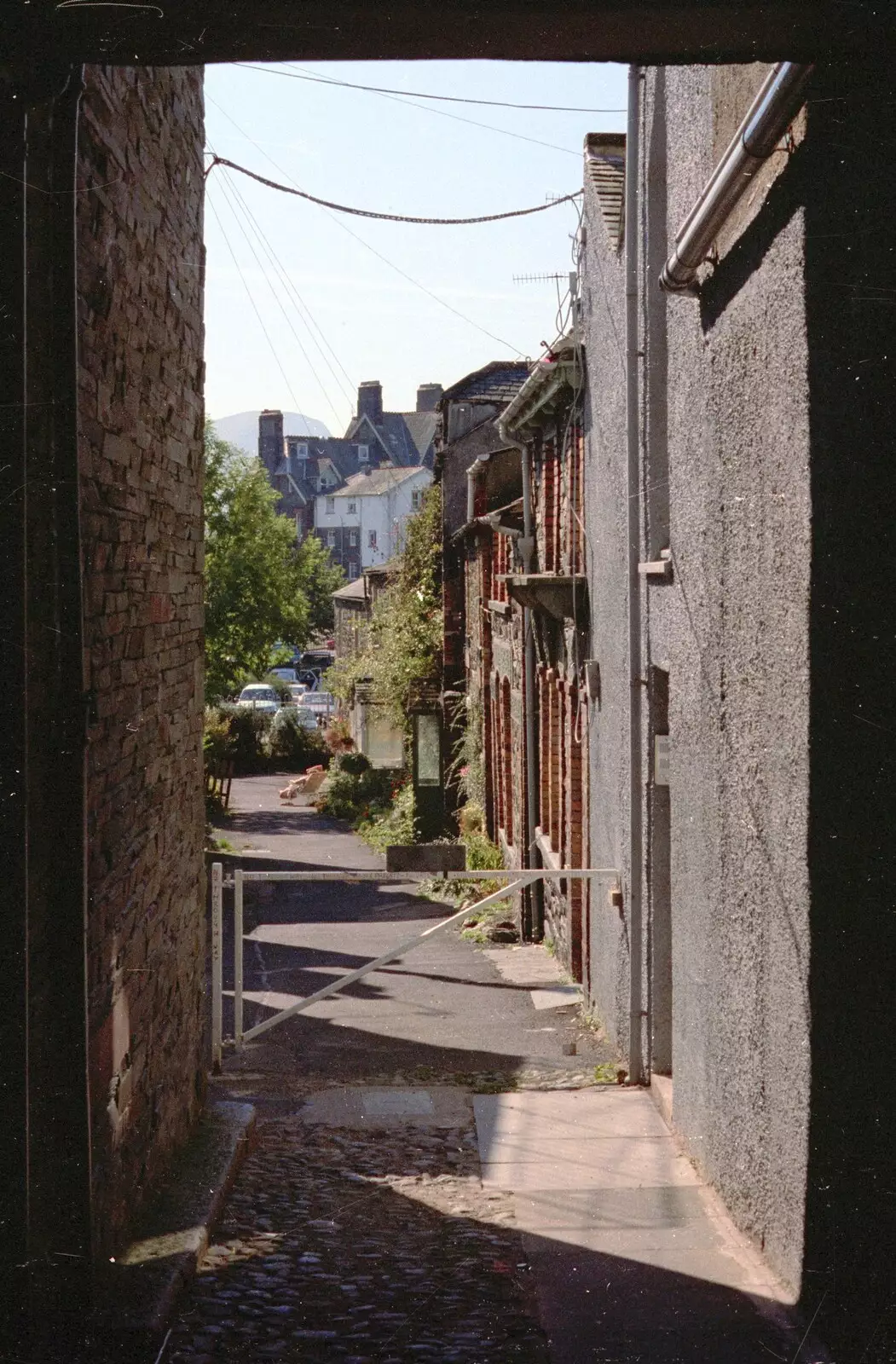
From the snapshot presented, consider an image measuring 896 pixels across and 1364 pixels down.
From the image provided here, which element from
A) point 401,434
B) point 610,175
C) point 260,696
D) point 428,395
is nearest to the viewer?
point 610,175

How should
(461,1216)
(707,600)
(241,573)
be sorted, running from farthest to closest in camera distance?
(241,573) < (707,600) < (461,1216)

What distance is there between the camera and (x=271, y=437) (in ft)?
262

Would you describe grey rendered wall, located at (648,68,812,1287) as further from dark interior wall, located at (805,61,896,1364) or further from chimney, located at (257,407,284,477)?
chimney, located at (257,407,284,477)

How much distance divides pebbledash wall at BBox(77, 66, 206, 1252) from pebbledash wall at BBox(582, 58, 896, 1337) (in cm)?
228

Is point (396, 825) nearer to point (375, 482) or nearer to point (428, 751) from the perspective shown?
point (428, 751)

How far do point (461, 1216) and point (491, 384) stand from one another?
74.0 ft

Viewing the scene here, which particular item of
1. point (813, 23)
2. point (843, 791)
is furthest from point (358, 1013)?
point (813, 23)

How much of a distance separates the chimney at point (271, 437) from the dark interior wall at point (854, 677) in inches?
2922

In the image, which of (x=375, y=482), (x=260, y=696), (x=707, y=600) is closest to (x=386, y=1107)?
(x=707, y=600)

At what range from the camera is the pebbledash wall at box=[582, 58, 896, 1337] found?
14.6 feet

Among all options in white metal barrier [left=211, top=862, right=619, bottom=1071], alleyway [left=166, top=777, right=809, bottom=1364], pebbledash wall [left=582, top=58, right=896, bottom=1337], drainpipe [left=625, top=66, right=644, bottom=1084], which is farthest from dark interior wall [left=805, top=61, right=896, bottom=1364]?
drainpipe [left=625, top=66, right=644, bottom=1084]

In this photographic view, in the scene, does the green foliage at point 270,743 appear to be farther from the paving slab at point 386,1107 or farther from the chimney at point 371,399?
the chimney at point 371,399

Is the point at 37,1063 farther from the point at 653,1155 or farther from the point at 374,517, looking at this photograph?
the point at 374,517

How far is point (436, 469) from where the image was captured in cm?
2703
